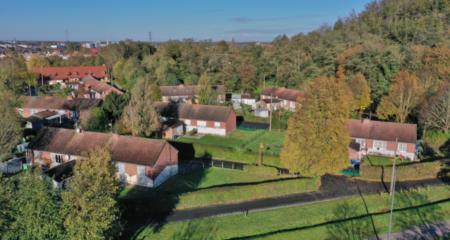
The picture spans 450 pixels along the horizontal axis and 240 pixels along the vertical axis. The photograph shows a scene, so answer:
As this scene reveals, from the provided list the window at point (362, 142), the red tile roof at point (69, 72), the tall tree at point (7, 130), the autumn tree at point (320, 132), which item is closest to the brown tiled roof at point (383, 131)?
the window at point (362, 142)

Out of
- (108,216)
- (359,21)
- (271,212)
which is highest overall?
(359,21)

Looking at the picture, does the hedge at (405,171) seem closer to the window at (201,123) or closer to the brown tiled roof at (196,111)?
the brown tiled roof at (196,111)

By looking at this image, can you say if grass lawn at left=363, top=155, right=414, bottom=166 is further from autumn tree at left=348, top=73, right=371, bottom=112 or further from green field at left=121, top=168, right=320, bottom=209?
autumn tree at left=348, top=73, right=371, bottom=112

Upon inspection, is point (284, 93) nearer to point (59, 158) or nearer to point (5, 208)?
point (59, 158)

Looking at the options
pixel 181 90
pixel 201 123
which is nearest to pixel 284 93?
pixel 181 90

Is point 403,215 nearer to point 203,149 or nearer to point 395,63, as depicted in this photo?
point 203,149

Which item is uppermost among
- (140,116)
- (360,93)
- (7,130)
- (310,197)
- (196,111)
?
(360,93)

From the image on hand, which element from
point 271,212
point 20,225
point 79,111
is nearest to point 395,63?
point 271,212
